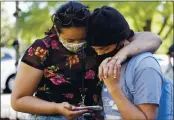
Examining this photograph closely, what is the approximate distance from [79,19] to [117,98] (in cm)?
58

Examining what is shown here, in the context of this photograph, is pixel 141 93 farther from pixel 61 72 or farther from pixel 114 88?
pixel 61 72

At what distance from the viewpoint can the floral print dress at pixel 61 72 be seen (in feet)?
8.22

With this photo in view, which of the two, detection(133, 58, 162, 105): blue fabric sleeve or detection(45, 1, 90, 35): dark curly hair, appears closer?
detection(133, 58, 162, 105): blue fabric sleeve

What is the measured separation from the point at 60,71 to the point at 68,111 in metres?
0.26

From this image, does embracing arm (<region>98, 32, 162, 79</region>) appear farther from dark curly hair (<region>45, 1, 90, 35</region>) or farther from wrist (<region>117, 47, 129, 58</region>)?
dark curly hair (<region>45, 1, 90, 35</region>)

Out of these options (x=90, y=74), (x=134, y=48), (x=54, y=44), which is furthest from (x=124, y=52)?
(x=54, y=44)

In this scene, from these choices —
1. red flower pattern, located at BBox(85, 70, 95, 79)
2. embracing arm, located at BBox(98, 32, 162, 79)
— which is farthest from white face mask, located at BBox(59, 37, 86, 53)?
embracing arm, located at BBox(98, 32, 162, 79)

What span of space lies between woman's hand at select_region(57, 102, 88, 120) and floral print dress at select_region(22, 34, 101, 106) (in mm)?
117

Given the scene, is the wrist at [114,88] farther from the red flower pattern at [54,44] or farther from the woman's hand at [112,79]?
the red flower pattern at [54,44]

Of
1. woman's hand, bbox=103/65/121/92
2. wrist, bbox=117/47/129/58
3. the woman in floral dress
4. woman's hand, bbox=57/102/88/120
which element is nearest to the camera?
woman's hand, bbox=103/65/121/92

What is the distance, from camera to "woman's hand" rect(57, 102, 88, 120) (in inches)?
93.5

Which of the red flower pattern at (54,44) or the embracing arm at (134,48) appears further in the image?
the red flower pattern at (54,44)

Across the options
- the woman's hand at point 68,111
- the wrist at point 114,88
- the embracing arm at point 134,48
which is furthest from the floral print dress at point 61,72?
the wrist at point 114,88

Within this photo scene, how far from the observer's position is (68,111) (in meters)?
2.38
